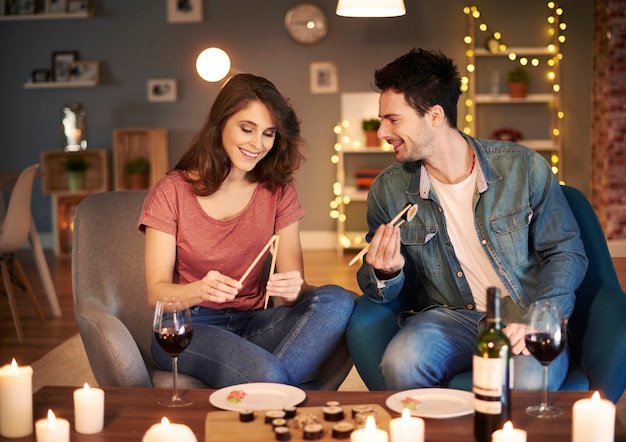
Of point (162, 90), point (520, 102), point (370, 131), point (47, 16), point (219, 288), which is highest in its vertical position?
point (47, 16)

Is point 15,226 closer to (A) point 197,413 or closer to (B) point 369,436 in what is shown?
(A) point 197,413

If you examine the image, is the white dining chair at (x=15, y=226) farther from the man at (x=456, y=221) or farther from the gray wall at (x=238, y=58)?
the gray wall at (x=238, y=58)

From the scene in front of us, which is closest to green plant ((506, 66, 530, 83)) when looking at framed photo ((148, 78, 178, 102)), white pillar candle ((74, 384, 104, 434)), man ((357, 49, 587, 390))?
framed photo ((148, 78, 178, 102))

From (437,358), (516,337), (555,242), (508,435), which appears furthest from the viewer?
(555,242)

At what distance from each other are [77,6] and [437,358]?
6045 mm

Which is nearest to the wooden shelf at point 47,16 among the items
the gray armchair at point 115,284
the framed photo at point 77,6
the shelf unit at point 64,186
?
the framed photo at point 77,6

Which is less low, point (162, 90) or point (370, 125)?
point (162, 90)

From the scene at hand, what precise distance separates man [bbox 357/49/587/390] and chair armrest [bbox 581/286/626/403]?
90mm

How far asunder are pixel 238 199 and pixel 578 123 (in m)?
5.36

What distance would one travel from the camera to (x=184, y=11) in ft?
24.1

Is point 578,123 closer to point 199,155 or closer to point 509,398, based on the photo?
point 199,155

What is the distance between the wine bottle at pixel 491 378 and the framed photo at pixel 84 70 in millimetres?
6418

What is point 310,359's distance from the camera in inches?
91.0

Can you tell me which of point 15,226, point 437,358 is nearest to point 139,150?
point 15,226
